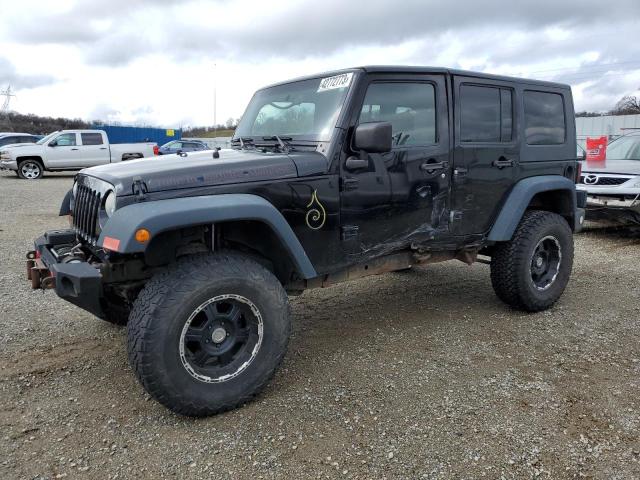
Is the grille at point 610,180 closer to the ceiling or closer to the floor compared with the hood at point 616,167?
closer to the floor

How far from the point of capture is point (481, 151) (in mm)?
4098

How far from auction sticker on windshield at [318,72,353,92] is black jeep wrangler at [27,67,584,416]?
0.01 metres

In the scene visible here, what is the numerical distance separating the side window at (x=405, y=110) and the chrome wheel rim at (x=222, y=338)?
59.5 inches

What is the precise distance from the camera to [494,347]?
3.92 metres

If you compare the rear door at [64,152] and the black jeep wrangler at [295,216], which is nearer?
the black jeep wrangler at [295,216]

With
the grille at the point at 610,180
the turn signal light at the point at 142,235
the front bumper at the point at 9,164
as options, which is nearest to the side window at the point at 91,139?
the front bumper at the point at 9,164

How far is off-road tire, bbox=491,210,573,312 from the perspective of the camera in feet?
14.5

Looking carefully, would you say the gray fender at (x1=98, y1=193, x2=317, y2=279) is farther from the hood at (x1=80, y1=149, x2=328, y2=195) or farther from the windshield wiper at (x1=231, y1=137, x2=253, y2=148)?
the windshield wiper at (x1=231, y1=137, x2=253, y2=148)

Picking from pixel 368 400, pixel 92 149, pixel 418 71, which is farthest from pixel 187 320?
pixel 92 149

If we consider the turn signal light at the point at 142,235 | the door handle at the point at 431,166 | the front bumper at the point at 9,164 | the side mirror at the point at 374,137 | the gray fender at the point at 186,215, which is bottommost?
the turn signal light at the point at 142,235

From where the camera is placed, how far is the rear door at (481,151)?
4.00m

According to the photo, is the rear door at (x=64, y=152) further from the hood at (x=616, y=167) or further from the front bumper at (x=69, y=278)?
the front bumper at (x=69, y=278)

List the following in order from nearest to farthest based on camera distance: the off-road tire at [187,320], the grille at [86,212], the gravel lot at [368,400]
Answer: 1. the gravel lot at [368,400]
2. the off-road tire at [187,320]
3. the grille at [86,212]

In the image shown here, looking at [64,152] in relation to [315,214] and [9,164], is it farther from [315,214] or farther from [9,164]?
[315,214]
